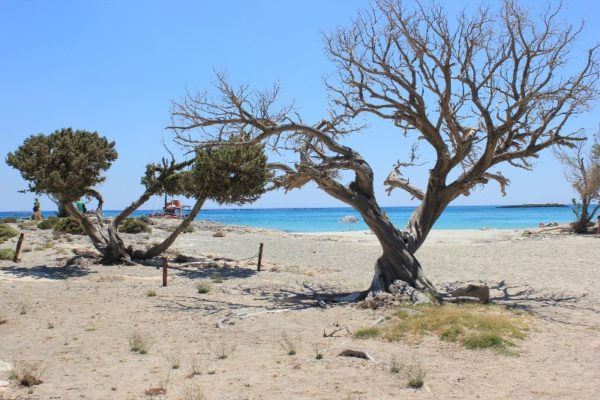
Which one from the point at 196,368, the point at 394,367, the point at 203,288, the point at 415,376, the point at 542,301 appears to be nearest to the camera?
the point at 415,376

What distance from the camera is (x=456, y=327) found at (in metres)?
10.2

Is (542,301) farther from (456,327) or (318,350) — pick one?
(318,350)

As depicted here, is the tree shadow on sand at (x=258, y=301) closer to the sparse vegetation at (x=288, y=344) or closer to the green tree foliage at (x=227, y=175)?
the sparse vegetation at (x=288, y=344)

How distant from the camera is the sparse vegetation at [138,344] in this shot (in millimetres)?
9404

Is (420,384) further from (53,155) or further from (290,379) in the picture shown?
(53,155)

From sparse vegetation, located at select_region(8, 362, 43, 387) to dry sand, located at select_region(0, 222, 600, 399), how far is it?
107 mm

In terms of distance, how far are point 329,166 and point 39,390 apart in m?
8.46

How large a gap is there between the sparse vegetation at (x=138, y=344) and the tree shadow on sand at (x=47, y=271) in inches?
360

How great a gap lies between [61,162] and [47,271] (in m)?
3.61

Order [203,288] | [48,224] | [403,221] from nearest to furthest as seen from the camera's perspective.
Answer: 1. [203,288]
2. [48,224]
3. [403,221]

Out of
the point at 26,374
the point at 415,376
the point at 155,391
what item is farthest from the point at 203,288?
the point at 415,376

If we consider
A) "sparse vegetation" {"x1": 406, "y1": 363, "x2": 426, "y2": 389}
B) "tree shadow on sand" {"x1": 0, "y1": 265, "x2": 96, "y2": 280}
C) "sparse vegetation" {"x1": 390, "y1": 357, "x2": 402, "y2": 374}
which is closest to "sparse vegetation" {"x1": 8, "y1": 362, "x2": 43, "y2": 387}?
"sparse vegetation" {"x1": 390, "y1": 357, "x2": 402, "y2": 374}

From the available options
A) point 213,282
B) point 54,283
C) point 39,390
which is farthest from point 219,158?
point 39,390

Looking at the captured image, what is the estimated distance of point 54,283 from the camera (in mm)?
16922
